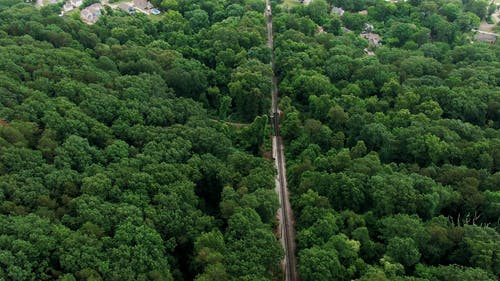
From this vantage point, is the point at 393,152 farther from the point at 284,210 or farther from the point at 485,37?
the point at 485,37

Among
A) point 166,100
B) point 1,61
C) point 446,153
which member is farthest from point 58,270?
point 446,153

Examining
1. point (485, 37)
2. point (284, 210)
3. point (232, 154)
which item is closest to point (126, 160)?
point (232, 154)

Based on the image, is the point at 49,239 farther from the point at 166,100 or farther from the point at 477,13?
the point at 477,13

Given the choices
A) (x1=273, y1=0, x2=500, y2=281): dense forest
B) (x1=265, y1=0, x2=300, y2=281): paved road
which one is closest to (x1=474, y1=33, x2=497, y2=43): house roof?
(x1=273, y1=0, x2=500, y2=281): dense forest

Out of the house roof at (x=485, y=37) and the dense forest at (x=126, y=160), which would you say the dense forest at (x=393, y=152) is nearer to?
the dense forest at (x=126, y=160)

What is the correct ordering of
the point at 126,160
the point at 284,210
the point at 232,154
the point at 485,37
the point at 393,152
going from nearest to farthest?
the point at 126,160, the point at 284,210, the point at 232,154, the point at 393,152, the point at 485,37

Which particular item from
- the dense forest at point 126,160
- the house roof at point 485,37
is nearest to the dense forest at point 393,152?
the dense forest at point 126,160
